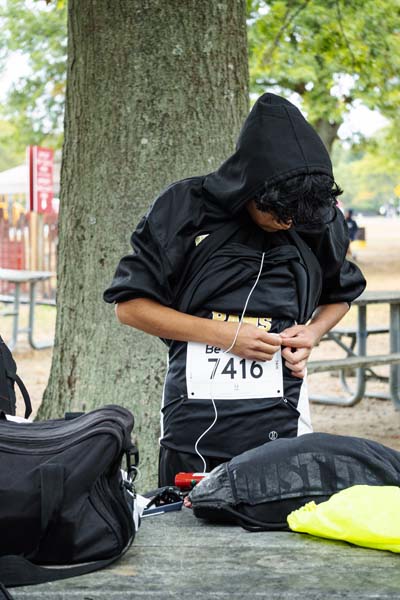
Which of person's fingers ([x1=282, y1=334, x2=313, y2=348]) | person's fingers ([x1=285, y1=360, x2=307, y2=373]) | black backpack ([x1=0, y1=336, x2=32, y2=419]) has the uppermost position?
person's fingers ([x1=282, y1=334, x2=313, y2=348])

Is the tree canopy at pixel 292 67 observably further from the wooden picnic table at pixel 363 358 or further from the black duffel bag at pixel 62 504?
→ the black duffel bag at pixel 62 504

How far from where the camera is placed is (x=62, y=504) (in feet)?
6.41

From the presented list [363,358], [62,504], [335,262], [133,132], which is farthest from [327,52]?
[62,504]

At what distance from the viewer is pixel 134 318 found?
278 cm

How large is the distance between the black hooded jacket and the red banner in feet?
42.0

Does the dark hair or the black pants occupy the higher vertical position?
the dark hair

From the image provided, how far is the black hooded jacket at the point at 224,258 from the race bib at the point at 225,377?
3cm

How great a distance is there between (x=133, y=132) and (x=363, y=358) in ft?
11.2

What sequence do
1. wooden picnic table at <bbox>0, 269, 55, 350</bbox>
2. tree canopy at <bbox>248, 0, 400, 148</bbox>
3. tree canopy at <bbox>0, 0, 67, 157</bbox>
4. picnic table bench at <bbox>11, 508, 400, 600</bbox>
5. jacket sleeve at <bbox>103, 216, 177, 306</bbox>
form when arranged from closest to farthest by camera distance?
picnic table bench at <bbox>11, 508, 400, 600</bbox> → jacket sleeve at <bbox>103, 216, 177, 306</bbox> → tree canopy at <bbox>248, 0, 400, 148</bbox> → wooden picnic table at <bbox>0, 269, 55, 350</bbox> → tree canopy at <bbox>0, 0, 67, 157</bbox>

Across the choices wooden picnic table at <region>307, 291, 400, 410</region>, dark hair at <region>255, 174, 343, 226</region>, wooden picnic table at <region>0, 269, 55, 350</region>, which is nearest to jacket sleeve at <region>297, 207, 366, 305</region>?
dark hair at <region>255, 174, 343, 226</region>

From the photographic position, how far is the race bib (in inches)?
108

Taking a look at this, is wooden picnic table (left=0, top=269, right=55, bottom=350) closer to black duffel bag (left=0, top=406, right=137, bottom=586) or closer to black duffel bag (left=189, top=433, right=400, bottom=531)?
black duffel bag (left=189, top=433, right=400, bottom=531)

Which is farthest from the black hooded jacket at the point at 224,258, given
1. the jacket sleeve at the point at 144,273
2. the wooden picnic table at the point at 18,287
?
the wooden picnic table at the point at 18,287

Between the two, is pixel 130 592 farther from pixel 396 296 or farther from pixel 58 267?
pixel 396 296
